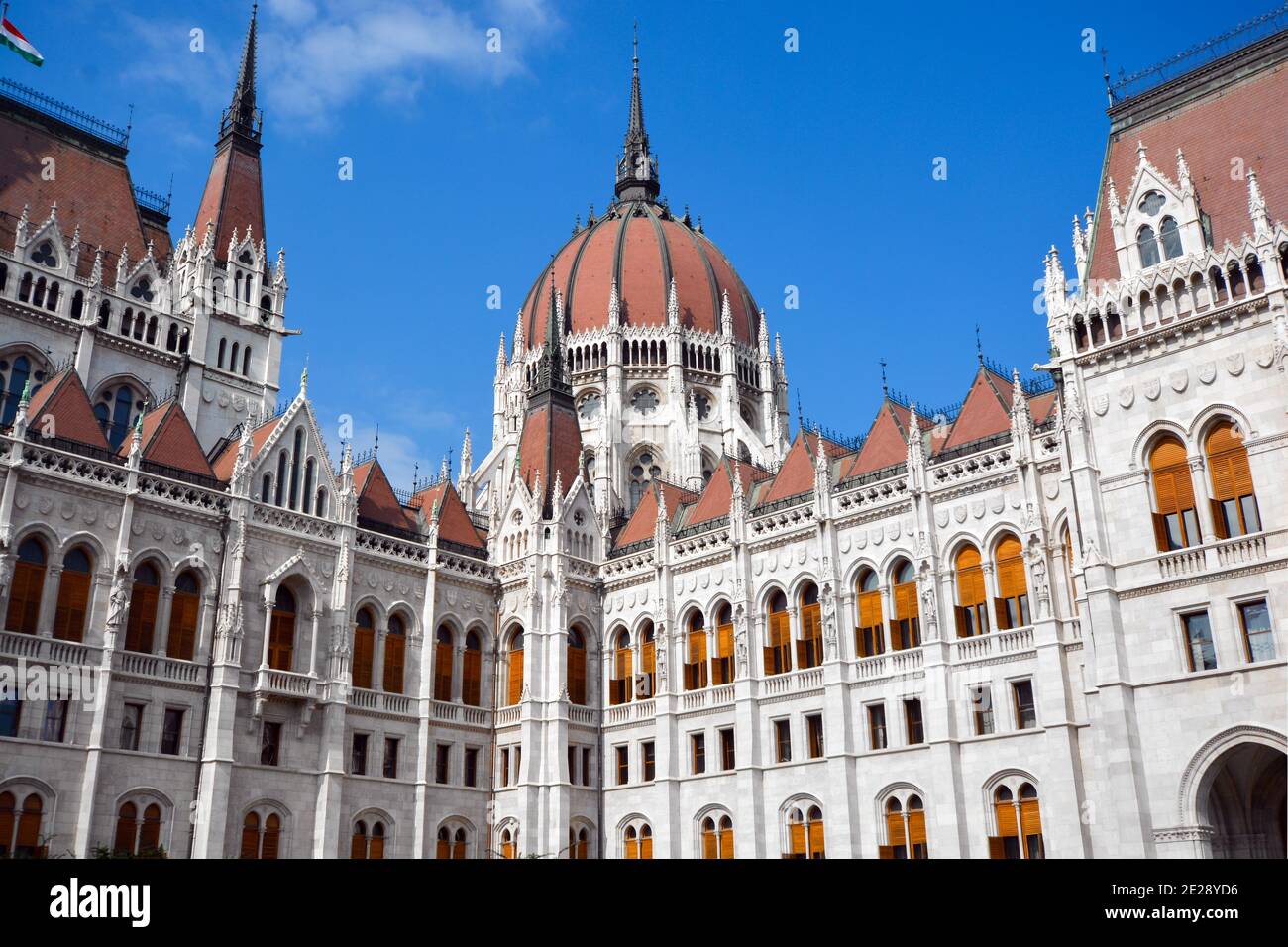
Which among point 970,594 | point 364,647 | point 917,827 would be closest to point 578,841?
point 364,647

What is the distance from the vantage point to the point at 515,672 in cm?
4506

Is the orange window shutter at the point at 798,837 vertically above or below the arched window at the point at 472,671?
below

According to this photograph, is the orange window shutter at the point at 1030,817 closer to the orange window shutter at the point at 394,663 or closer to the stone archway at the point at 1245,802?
the stone archway at the point at 1245,802

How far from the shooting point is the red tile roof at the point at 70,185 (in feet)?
149

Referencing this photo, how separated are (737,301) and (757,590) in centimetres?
3134

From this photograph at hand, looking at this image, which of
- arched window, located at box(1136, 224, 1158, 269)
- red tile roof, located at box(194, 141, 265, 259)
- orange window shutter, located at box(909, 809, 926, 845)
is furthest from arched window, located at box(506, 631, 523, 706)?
arched window, located at box(1136, 224, 1158, 269)

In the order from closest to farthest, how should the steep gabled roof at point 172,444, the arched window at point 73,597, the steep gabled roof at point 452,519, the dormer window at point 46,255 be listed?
the arched window at point 73,597
the steep gabled roof at point 172,444
the dormer window at point 46,255
the steep gabled roof at point 452,519

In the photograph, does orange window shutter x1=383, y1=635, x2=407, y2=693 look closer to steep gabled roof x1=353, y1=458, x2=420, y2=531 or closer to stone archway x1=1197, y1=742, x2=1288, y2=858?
steep gabled roof x1=353, y1=458, x2=420, y2=531

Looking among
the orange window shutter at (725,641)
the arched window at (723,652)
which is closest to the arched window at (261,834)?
the arched window at (723,652)

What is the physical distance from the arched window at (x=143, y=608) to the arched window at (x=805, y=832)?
20.6m

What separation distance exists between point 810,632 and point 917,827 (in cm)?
734

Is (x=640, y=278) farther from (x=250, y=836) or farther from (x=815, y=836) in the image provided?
(x=250, y=836)

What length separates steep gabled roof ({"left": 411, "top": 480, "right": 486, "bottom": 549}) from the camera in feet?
153
